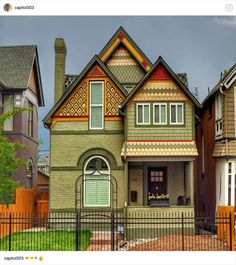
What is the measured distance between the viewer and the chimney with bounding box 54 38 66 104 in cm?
1560

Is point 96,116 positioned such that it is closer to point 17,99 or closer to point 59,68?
point 59,68

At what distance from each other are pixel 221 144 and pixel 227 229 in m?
2.77

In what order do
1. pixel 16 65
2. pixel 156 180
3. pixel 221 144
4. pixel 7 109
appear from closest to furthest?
pixel 221 144 → pixel 156 180 → pixel 7 109 → pixel 16 65

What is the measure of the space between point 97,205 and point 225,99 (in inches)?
166

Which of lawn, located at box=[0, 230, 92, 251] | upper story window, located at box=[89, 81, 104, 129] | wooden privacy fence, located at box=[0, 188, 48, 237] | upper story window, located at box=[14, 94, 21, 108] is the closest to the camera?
lawn, located at box=[0, 230, 92, 251]

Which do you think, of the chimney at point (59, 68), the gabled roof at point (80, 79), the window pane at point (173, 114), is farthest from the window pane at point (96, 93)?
the window pane at point (173, 114)

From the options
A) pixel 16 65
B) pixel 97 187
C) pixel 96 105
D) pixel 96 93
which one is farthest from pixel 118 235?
pixel 16 65

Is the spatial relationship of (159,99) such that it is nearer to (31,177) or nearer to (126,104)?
(126,104)

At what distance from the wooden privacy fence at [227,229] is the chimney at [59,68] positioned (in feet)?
18.4

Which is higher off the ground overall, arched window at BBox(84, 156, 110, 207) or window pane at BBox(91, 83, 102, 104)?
window pane at BBox(91, 83, 102, 104)

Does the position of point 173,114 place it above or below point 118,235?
above

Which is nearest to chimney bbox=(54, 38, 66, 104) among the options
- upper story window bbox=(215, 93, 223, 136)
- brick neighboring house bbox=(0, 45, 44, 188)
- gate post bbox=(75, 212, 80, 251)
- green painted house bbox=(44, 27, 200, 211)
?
green painted house bbox=(44, 27, 200, 211)

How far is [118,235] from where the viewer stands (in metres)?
13.1
